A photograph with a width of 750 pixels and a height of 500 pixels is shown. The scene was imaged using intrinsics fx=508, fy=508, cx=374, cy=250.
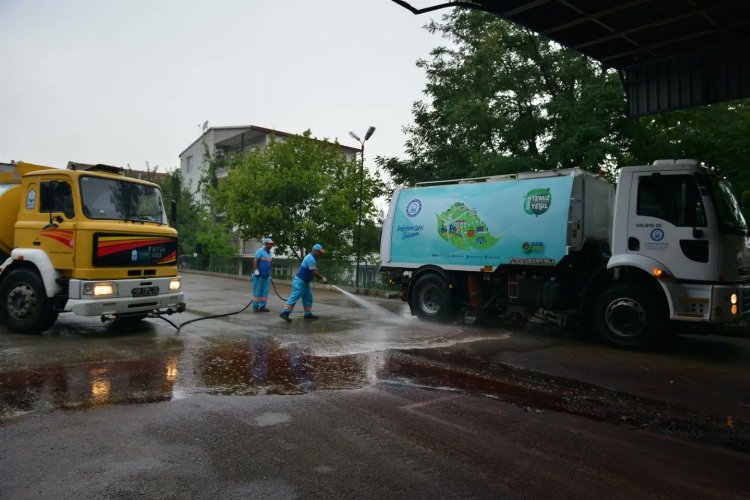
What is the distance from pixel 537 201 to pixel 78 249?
7.96 metres

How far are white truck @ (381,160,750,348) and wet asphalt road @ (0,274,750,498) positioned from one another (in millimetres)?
918

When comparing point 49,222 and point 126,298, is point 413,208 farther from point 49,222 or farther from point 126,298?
point 49,222

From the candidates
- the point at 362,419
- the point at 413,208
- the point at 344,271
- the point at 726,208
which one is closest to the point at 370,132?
the point at 344,271

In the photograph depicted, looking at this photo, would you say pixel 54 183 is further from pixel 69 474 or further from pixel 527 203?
pixel 527 203

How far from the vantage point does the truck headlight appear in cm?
795

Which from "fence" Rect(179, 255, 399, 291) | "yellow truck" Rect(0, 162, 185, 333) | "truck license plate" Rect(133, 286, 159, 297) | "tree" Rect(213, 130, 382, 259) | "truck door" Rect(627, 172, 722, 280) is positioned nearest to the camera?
"truck door" Rect(627, 172, 722, 280)

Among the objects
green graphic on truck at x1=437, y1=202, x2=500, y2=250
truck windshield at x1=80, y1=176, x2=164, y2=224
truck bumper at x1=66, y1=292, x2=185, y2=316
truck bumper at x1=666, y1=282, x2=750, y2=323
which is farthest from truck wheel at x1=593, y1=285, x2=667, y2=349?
truck windshield at x1=80, y1=176, x2=164, y2=224

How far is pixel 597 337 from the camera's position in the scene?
9156 millimetres

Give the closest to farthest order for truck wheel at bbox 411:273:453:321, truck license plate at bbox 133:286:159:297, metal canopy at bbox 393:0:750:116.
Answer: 1. metal canopy at bbox 393:0:750:116
2. truck license plate at bbox 133:286:159:297
3. truck wheel at bbox 411:273:453:321

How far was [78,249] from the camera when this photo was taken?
26.3 feet

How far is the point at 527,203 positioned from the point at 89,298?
7.77 meters

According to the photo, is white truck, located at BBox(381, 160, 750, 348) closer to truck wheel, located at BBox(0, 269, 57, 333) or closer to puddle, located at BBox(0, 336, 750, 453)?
puddle, located at BBox(0, 336, 750, 453)

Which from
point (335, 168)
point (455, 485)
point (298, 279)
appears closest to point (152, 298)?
point (298, 279)

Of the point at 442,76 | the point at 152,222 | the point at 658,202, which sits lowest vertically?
the point at 152,222
